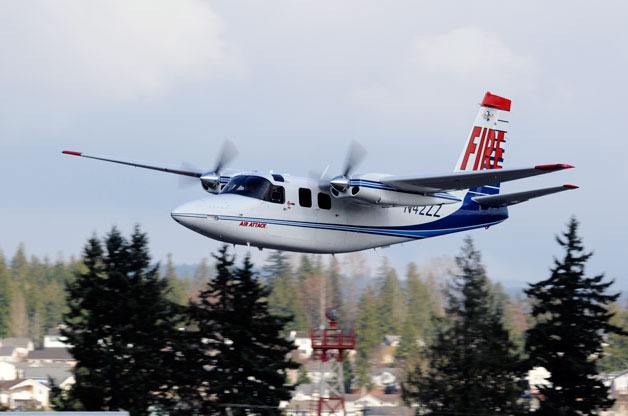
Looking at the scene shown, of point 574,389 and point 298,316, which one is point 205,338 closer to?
point 574,389

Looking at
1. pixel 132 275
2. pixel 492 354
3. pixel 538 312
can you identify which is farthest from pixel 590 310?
pixel 132 275

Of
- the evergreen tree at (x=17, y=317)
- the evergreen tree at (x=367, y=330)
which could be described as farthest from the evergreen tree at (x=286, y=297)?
the evergreen tree at (x=17, y=317)

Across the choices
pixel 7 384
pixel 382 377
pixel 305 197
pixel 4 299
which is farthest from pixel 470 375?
pixel 4 299

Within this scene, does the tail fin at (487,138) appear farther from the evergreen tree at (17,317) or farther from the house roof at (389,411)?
the evergreen tree at (17,317)

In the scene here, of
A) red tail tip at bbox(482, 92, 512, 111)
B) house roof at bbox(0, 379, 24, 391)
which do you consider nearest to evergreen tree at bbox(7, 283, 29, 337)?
house roof at bbox(0, 379, 24, 391)

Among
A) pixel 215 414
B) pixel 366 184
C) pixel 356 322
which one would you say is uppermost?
pixel 356 322

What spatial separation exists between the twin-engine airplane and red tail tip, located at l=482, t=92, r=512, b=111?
4046 mm

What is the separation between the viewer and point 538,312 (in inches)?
1722

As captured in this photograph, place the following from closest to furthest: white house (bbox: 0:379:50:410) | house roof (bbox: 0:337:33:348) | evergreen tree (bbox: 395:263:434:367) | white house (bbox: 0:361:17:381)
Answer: white house (bbox: 0:379:50:410) → white house (bbox: 0:361:17:381) → evergreen tree (bbox: 395:263:434:367) → house roof (bbox: 0:337:33:348)

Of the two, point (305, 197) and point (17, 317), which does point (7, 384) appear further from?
point (305, 197)

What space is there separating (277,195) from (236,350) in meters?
11.2

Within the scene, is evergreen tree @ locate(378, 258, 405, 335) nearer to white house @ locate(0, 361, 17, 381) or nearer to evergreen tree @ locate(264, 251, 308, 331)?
evergreen tree @ locate(264, 251, 308, 331)

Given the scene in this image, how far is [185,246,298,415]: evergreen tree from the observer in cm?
4016

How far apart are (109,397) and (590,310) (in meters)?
19.6
